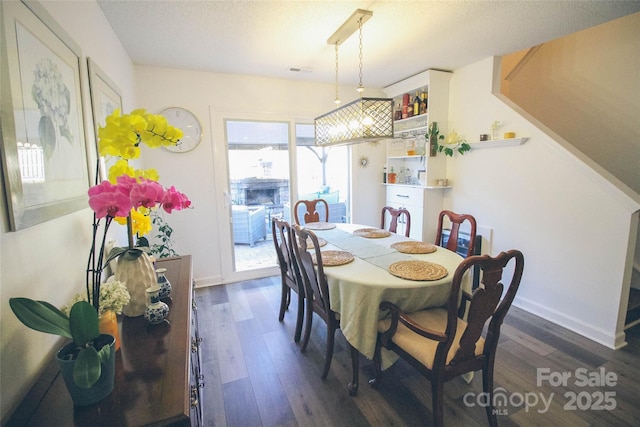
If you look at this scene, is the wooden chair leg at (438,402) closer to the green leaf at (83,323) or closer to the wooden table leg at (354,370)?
the wooden table leg at (354,370)

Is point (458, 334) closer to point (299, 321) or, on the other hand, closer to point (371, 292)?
point (371, 292)

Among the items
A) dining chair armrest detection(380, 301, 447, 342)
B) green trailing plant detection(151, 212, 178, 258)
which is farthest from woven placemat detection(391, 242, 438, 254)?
green trailing plant detection(151, 212, 178, 258)

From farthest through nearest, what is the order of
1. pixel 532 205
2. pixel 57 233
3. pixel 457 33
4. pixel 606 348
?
pixel 532 205 < pixel 457 33 < pixel 606 348 < pixel 57 233

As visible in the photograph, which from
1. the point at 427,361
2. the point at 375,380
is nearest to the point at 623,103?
the point at 427,361

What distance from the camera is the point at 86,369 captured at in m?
0.71

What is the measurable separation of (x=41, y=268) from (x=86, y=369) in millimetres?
497

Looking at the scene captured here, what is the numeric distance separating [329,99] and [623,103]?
3.13 meters

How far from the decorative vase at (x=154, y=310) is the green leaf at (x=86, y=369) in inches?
17.2

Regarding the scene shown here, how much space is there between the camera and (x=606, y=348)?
2291 millimetres

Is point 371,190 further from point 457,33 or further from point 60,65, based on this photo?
point 60,65

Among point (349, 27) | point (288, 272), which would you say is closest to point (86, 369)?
point (288, 272)

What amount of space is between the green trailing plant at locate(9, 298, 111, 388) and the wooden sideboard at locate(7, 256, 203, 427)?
0.11 metres

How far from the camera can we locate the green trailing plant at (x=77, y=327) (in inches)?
27.9

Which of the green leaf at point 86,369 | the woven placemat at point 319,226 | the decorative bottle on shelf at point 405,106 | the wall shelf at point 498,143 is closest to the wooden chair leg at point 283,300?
the woven placemat at point 319,226
